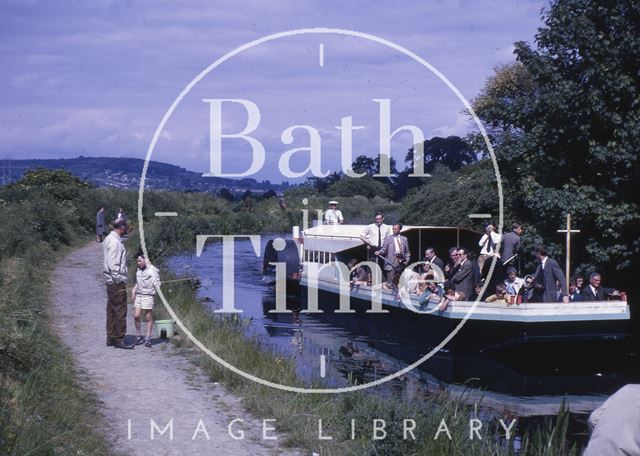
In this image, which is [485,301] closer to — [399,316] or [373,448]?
[399,316]

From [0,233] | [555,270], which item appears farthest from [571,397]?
[0,233]

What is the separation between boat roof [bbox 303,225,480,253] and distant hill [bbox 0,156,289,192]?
2705 centimetres

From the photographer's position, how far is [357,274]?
2306 cm

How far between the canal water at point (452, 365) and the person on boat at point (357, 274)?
115 cm

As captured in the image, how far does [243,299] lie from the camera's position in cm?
2725

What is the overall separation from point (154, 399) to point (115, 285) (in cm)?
343

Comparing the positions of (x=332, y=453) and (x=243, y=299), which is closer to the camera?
(x=332, y=453)

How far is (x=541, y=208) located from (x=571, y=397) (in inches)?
272

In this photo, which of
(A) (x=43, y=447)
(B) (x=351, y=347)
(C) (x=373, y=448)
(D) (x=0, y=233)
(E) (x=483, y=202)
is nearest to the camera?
(A) (x=43, y=447)

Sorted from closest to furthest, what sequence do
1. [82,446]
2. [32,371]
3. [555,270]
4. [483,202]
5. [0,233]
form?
[82,446] < [32,371] < [555,270] < [0,233] < [483,202]

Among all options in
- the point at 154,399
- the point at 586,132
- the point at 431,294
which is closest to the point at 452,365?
the point at 431,294

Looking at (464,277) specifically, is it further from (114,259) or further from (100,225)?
(100,225)

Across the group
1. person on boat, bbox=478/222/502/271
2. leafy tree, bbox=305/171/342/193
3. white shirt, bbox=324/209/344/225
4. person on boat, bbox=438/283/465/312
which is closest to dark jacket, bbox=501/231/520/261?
person on boat, bbox=478/222/502/271

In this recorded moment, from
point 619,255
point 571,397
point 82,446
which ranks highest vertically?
point 619,255
